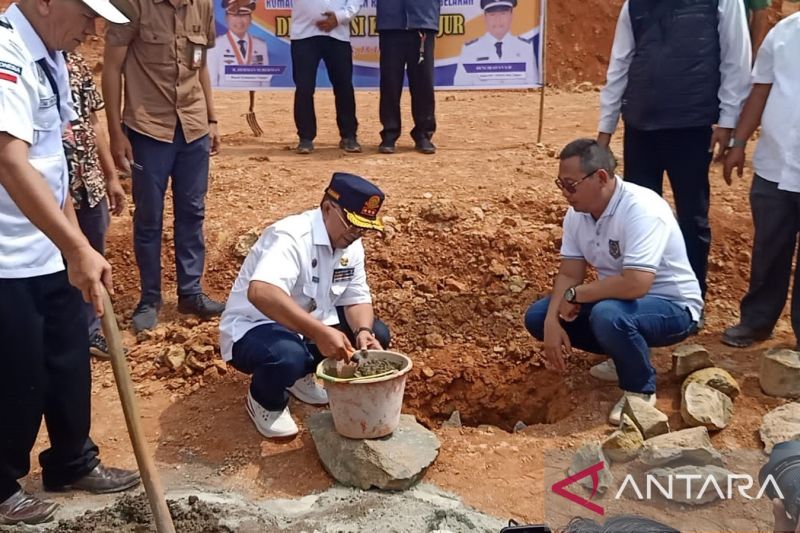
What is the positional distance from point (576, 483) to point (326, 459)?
1.04 m

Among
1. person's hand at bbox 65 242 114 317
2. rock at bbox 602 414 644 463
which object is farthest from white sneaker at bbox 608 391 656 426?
person's hand at bbox 65 242 114 317

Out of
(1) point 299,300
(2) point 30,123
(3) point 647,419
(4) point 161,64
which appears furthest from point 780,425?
(4) point 161,64

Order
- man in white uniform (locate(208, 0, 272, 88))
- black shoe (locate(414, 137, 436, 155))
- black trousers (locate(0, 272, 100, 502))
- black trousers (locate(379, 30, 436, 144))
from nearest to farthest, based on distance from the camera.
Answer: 1. black trousers (locate(0, 272, 100, 502))
2. black trousers (locate(379, 30, 436, 144))
3. black shoe (locate(414, 137, 436, 155))
4. man in white uniform (locate(208, 0, 272, 88))

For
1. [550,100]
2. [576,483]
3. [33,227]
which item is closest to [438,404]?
[576,483]

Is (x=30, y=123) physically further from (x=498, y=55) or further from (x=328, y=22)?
(x=498, y=55)

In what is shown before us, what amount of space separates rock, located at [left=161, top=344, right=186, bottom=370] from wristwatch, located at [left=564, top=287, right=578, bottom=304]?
2.04 metres

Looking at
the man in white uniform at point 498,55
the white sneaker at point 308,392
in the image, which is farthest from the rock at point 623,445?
the man in white uniform at point 498,55

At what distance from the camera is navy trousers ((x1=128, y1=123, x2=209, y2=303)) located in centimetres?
474

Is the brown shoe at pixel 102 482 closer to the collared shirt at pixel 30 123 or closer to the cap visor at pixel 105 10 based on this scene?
the collared shirt at pixel 30 123

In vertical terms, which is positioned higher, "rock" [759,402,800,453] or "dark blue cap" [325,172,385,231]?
"dark blue cap" [325,172,385,231]

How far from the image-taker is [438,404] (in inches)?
→ 180

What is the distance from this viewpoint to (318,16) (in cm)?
770

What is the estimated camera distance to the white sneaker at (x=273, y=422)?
12.5 ft

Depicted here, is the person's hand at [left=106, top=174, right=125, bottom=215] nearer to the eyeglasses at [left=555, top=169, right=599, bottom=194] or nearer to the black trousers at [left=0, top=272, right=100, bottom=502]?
the black trousers at [left=0, top=272, right=100, bottom=502]
